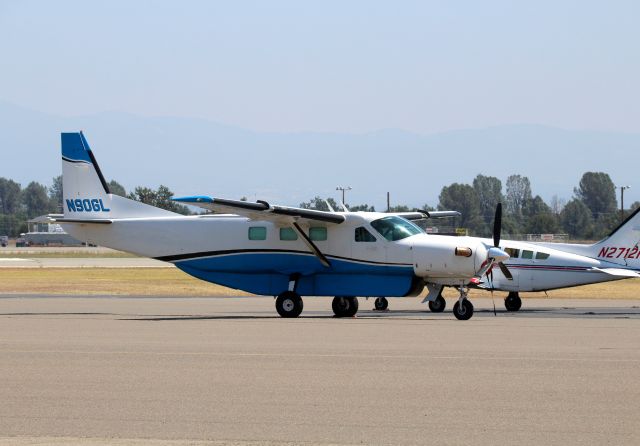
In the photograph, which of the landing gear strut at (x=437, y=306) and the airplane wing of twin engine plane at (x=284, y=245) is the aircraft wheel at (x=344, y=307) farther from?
the landing gear strut at (x=437, y=306)

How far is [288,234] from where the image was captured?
27219mm

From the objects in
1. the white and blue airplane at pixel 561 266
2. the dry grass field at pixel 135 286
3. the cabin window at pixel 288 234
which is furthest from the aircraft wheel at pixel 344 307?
Result: the dry grass field at pixel 135 286

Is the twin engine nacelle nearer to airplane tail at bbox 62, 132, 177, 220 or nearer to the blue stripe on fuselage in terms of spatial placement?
the blue stripe on fuselage

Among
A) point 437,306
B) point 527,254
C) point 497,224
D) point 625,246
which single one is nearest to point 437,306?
point 437,306

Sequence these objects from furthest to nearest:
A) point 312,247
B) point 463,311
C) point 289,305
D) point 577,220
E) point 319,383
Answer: point 577,220 → point 312,247 → point 289,305 → point 463,311 → point 319,383

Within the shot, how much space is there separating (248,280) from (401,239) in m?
4.10

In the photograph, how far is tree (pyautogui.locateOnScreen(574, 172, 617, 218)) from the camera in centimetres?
17488

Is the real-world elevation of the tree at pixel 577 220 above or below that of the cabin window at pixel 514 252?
above

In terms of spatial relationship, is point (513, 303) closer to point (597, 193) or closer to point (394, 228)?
point (394, 228)

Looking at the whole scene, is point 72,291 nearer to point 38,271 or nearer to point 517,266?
point 517,266

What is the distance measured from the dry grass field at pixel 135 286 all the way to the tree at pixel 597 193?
125707 mm

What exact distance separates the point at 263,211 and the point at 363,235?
268 cm

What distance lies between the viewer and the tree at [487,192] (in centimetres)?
17900

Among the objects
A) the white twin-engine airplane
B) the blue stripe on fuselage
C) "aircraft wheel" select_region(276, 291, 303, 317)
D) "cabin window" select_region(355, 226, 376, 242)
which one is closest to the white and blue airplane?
the white twin-engine airplane
